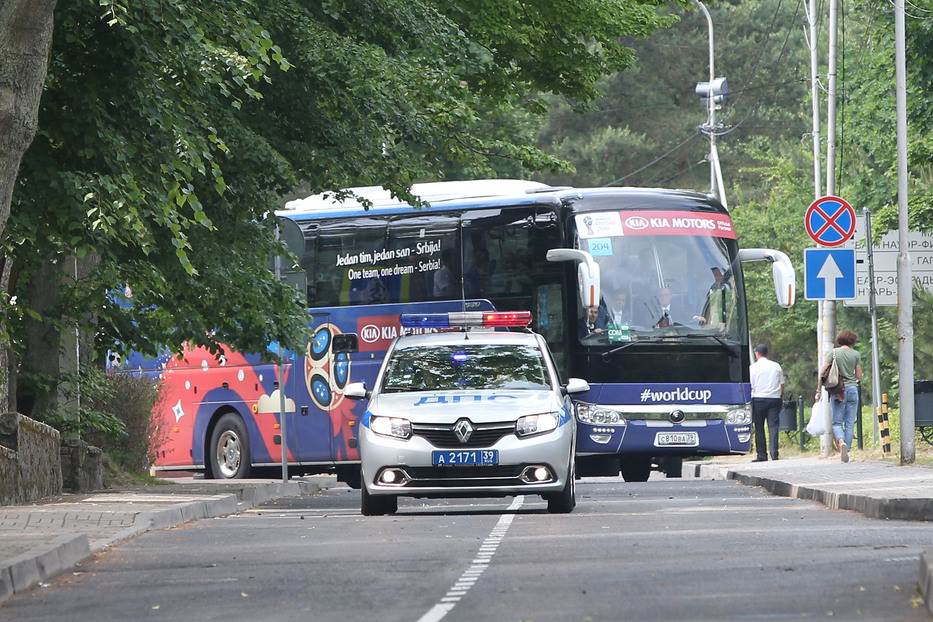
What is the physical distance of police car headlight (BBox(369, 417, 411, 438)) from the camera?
695 inches

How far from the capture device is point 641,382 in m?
25.2

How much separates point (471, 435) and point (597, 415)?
7.83 metres

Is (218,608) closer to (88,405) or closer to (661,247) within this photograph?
(88,405)

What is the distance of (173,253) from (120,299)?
300cm

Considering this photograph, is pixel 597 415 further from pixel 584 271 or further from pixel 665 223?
pixel 665 223

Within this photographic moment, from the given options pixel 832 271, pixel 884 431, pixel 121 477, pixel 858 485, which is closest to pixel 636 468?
pixel 884 431

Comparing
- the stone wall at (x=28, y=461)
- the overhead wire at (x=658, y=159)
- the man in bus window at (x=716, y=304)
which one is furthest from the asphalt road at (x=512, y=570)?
the overhead wire at (x=658, y=159)

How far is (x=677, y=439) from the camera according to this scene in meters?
25.0

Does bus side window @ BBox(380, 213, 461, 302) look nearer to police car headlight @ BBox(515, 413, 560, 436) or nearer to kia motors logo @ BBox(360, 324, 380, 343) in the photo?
kia motors logo @ BBox(360, 324, 380, 343)

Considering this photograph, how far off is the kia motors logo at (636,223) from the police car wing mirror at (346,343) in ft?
13.2

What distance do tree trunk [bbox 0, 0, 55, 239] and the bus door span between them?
13.7 metres

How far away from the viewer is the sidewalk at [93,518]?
1205 centimetres

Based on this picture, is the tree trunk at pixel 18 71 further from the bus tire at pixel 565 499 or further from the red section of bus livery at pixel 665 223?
the red section of bus livery at pixel 665 223

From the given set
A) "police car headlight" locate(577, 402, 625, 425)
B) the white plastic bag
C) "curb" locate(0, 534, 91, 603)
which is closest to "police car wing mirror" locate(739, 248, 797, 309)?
"police car headlight" locate(577, 402, 625, 425)
